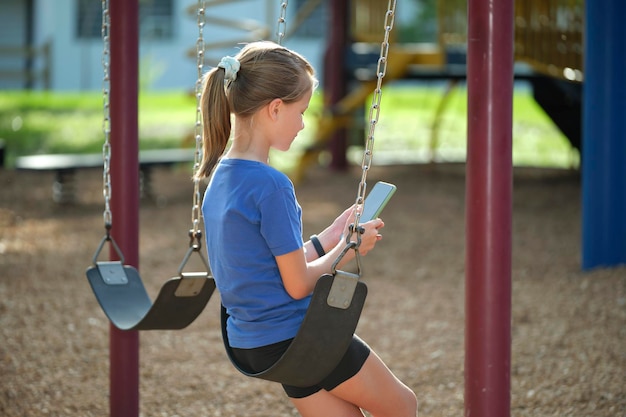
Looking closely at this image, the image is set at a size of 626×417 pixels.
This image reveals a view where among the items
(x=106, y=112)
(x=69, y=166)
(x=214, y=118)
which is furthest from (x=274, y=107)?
(x=69, y=166)

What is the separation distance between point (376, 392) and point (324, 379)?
0.14 meters

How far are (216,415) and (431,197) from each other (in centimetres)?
569

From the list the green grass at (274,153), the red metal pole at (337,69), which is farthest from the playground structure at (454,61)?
the green grass at (274,153)

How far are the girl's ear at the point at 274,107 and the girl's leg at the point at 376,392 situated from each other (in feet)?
2.07

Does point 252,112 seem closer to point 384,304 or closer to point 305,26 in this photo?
point 384,304

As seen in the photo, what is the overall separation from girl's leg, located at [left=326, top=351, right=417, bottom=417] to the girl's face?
565 millimetres

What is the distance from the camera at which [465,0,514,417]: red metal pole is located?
2.41 meters

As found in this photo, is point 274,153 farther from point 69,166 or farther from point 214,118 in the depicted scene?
point 214,118

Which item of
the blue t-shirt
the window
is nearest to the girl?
the blue t-shirt

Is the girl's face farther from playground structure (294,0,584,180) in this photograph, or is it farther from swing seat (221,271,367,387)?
playground structure (294,0,584,180)

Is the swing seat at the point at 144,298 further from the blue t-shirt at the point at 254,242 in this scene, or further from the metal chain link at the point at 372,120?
the metal chain link at the point at 372,120

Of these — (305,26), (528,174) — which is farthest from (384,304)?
(305,26)

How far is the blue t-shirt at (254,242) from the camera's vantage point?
6.97 ft

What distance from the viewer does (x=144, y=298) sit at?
9.96 ft
